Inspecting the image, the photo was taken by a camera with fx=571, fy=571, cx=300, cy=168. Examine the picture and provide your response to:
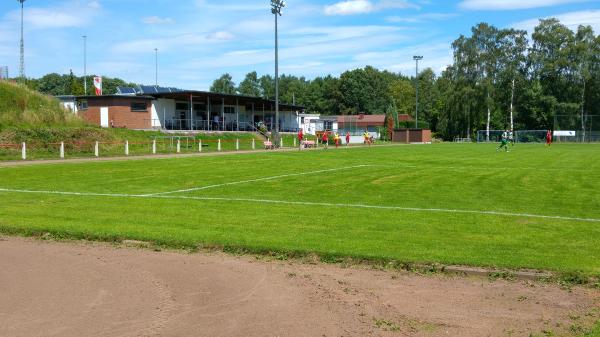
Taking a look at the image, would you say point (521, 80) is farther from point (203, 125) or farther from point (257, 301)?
point (257, 301)

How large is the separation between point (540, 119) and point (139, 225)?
308 feet

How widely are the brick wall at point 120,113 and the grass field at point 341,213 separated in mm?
34543

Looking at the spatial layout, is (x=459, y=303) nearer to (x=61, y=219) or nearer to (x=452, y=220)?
(x=452, y=220)

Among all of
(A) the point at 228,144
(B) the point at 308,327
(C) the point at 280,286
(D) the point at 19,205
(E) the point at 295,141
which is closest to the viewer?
(B) the point at 308,327

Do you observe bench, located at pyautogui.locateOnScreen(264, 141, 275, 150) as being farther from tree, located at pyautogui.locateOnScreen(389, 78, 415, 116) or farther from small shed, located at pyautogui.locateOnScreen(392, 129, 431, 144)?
tree, located at pyautogui.locateOnScreen(389, 78, 415, 116)

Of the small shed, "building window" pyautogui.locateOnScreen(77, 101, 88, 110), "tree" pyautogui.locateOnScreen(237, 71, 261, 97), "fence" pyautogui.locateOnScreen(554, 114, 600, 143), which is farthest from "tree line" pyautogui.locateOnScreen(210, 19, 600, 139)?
"tree" pyautogui.locateOnScreen(237, 71, 261, 97)

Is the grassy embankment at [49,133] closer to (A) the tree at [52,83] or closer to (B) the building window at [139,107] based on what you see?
(B) the building window at [139,107]

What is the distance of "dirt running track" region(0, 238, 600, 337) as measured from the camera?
18.8 feet

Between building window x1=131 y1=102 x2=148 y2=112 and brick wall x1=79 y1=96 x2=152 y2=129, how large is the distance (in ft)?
0.65

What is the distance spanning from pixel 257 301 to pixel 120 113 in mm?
52448

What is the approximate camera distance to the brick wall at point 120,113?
55597 millimetres

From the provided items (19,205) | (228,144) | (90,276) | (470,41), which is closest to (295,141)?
(228,144)

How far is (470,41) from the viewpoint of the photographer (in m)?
92.4

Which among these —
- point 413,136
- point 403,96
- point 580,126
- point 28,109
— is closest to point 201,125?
point 28,109
